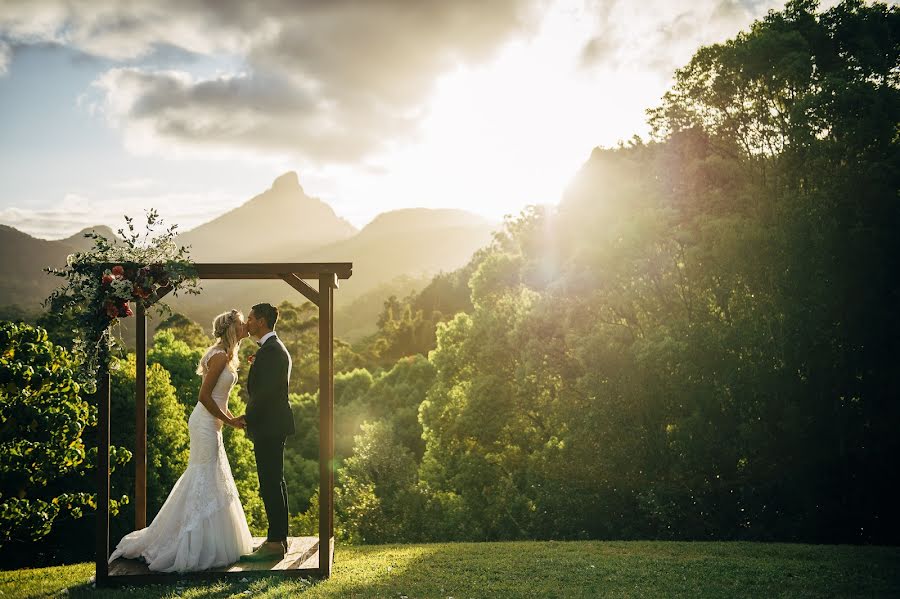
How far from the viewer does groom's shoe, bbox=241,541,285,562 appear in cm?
818

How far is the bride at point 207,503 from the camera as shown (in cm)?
773

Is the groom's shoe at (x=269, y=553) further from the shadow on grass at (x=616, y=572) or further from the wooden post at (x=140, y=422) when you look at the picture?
the wooden post at (x=140, y=422)

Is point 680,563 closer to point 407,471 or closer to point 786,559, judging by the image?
point 786,559

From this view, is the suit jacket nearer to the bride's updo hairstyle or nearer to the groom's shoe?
the bride's updo hairstyle

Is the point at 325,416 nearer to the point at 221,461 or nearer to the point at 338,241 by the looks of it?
the point at 221,461

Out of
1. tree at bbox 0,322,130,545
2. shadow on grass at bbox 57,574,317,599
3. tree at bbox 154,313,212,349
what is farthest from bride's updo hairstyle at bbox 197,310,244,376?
tree at bbox 154,313,212,349

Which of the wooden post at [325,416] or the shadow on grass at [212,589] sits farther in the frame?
the wooden post at [325,416]

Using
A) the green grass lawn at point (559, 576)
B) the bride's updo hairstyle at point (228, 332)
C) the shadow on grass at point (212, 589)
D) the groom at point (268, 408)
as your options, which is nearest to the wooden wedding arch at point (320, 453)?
the shadow on grass at point (212, 589)

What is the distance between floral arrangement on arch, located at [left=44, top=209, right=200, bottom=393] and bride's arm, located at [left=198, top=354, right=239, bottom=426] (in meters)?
0.74

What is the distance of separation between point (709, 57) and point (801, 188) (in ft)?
15.1

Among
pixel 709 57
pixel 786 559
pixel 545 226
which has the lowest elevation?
pixel 786 559

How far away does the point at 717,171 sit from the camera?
18.7 meters

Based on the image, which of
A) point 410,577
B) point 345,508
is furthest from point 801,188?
point 345,508

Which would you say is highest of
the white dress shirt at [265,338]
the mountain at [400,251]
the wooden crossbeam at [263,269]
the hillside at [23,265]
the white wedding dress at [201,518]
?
the mountain at [400,251]
